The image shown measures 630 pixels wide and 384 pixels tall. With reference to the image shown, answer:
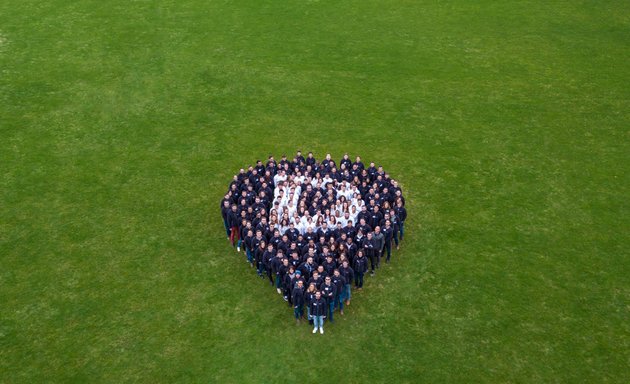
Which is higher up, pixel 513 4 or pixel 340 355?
pixel 513 4

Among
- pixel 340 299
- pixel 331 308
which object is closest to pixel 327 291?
pixel 331 308

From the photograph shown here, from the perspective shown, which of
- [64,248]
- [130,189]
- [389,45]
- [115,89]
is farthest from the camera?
[389,45]

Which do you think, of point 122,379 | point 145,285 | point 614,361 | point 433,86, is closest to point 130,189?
point 145,285

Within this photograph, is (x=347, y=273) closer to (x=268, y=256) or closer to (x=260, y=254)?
(x=268, y=256)

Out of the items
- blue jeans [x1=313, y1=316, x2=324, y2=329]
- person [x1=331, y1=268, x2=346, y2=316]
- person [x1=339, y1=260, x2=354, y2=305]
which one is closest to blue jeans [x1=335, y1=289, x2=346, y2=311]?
person [x1=331, y1=268, x2=346, y2=316]

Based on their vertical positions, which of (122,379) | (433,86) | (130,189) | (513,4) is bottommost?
(122,379)

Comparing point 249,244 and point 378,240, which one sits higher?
point 378,240

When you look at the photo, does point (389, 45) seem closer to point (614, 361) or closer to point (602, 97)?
point (602, 97)
